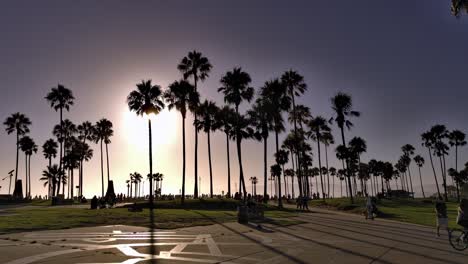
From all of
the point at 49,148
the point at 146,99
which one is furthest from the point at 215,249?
the point at 49,148

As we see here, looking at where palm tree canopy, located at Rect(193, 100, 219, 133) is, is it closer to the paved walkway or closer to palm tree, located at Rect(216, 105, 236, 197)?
palm tree, located at Rect(216, 105, 236, 197)

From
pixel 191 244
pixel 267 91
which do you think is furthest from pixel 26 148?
pixel 191 244

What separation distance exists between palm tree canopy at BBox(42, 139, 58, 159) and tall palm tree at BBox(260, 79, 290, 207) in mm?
59317

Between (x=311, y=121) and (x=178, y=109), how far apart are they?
31.6 metres

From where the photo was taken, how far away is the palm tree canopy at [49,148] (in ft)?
291

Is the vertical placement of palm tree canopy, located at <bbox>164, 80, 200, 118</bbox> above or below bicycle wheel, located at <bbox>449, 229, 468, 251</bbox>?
above

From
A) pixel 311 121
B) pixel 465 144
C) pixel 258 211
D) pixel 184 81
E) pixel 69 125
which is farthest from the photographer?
pixel 465 144

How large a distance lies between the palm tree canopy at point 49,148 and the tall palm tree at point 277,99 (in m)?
59.3

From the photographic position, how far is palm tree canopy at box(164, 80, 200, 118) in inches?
1946

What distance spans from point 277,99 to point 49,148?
62.2 m

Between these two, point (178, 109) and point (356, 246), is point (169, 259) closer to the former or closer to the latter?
point (356, 246)

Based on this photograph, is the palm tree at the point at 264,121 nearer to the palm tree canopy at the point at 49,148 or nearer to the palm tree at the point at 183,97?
the palm tree at the point at 183,97

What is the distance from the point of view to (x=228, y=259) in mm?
10594

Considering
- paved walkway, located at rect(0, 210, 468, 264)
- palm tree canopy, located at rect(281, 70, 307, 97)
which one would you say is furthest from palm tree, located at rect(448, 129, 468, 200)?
paved walkway, located at rect(0, 210, 468, 264)
